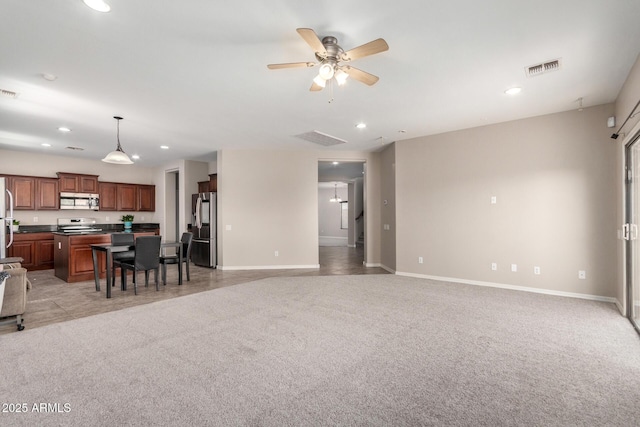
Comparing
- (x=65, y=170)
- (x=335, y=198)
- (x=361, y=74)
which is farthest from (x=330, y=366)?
(x=335, y=198)

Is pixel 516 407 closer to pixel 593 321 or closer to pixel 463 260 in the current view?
pixel 593 321

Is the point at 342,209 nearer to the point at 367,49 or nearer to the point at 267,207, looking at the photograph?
the point at 267,207

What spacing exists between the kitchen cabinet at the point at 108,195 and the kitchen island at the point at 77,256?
2.55 m

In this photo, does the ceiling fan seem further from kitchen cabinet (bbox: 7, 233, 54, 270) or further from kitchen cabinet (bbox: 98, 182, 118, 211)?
kitchen cabinet (bbox: 98, 182, 118, 211)

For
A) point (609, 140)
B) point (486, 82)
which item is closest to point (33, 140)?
point (486, 82)

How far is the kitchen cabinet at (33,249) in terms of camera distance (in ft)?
21.7

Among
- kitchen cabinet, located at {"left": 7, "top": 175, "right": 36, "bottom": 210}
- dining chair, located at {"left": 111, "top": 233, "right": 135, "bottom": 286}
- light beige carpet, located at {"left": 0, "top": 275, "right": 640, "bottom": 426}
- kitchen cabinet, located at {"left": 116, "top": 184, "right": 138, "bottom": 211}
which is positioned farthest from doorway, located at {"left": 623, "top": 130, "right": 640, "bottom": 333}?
kitchen cabinet, located at {"left": 7, "top": 175, "right": 36, "bottom": 210}

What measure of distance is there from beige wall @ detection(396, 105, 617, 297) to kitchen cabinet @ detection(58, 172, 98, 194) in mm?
7871

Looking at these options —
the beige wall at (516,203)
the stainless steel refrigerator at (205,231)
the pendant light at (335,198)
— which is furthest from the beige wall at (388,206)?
the pendant light at (335,198)

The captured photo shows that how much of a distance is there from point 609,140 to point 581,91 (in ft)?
3.38

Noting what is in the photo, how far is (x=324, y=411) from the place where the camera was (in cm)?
188

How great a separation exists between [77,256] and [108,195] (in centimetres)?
332

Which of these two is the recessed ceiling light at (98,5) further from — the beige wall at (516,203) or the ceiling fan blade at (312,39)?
the beige wall at (516,203)

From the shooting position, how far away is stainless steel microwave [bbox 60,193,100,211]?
7480 mm
